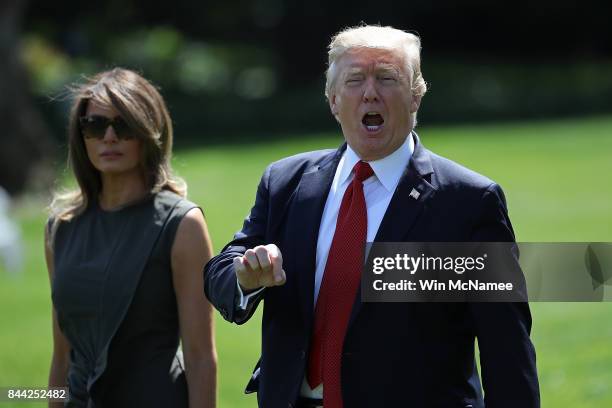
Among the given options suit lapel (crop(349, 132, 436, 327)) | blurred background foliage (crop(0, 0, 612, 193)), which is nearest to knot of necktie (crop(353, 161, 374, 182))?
suit lapel (crop(349, 132, 436, 327))

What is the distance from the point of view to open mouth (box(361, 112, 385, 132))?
3.77m

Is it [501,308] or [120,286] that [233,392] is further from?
[501,308]

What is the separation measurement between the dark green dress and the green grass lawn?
1.18 meters

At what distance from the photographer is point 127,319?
14.6ft

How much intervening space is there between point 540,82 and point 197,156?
1195 centimetres

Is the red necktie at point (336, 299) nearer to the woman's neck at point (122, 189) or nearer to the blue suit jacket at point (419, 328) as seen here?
the blue suit jacket at point (419, 328)

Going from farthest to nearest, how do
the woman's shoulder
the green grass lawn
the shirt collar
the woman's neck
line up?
the green grass lawn
the woman's neck
the woman's shoulder
the shirt collar

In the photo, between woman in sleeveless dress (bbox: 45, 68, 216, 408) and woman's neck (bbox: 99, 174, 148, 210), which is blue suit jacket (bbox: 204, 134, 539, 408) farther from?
woman's neck (bbox: 99, 174, 148, 210)

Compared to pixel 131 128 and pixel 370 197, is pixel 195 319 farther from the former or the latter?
pixel 370 197

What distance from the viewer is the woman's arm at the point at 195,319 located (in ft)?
14.5

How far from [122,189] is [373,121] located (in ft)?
4.80

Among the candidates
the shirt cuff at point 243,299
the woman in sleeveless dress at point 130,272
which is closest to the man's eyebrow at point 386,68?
the shirt cuff at point 243,299

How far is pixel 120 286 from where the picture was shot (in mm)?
4477

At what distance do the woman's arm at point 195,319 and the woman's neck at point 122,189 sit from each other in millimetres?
401
